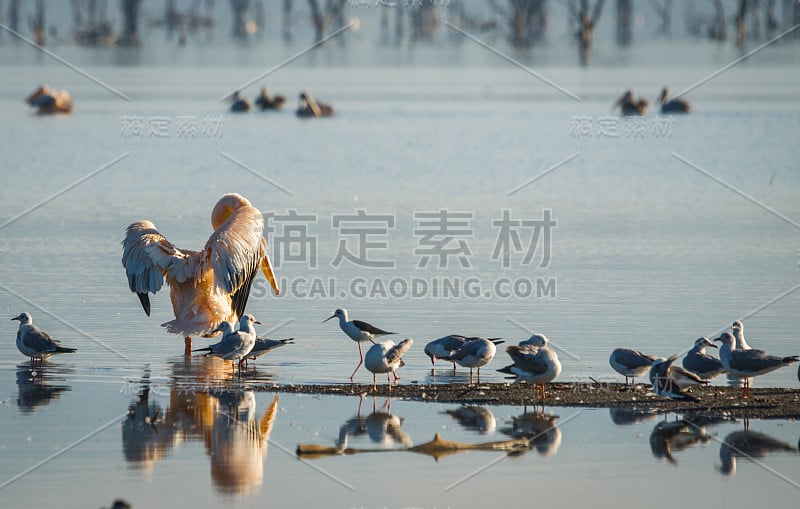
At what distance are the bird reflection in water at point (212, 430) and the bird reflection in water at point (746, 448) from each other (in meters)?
3.07

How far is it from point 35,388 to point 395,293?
544 centimetres

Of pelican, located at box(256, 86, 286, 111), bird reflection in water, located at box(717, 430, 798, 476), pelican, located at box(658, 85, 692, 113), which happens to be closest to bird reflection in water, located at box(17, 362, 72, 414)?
bird reflection in water, located at box(717, 430, 798, 476)

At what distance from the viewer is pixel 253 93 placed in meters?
49.7

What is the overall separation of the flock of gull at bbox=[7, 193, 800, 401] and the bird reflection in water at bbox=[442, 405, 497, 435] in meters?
0.62

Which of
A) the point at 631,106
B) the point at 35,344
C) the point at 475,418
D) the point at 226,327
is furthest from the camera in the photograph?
the point at 631,106

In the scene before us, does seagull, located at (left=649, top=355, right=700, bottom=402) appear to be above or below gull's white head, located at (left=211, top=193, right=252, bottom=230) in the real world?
below

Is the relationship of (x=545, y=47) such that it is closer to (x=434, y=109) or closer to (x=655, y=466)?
(x=434, y=109)

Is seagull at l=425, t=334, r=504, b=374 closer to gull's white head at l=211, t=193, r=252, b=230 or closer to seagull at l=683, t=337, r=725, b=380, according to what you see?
seagull at l=683, t=337, r=725, b=380

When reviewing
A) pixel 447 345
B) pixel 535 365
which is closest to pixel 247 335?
pixel 447 345

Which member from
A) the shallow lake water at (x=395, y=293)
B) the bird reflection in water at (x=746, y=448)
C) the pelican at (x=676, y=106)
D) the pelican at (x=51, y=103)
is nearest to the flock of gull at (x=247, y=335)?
the shallow lake water at (x=395, y=293)

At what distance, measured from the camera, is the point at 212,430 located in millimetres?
9812

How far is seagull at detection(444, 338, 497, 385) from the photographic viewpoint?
11297 mm

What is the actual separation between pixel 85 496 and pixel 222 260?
5.14 metres

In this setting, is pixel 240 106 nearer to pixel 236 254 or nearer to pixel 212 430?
pixel 236 254
